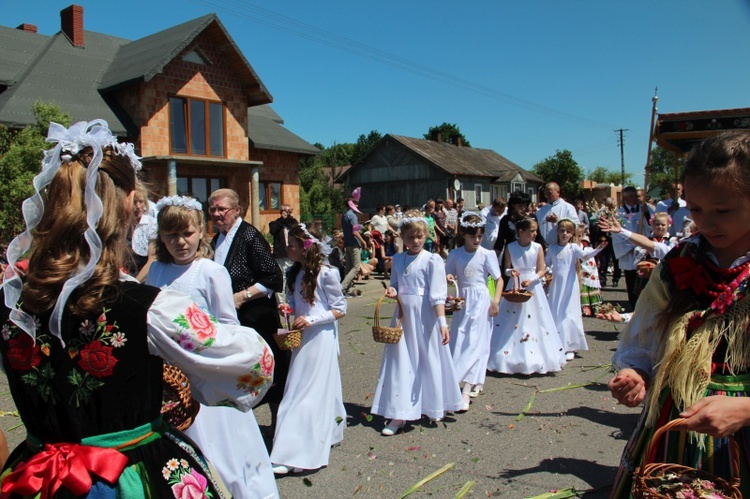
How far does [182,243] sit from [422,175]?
127 feet

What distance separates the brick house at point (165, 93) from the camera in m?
19.9

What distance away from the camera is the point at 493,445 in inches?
207

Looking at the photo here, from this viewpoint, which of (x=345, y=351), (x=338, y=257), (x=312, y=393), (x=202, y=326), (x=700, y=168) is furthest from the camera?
(x=338, y=257)

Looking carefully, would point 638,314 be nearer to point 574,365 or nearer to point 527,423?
point 527,423

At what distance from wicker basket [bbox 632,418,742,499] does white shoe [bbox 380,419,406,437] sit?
3.64 m

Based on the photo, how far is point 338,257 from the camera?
14164 mm

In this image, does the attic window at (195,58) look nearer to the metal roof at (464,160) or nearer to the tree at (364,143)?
the metal roof at (464,160)

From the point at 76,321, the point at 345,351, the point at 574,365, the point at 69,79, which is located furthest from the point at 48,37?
the point at 76,321

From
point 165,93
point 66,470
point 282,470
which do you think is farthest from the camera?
point 165,93

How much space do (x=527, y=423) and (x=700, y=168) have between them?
13.3 feet

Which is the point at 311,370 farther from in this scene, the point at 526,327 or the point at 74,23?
the point at 74,23

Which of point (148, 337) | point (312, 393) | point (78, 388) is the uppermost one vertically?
point (148, 337)

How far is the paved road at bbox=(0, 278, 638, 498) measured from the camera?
450 cm

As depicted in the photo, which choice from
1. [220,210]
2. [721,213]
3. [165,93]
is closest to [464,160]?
[165,93]
